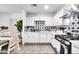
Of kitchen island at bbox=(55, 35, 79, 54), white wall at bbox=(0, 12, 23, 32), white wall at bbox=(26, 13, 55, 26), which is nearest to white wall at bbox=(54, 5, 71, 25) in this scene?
white wall at bbox=(26, 13, 55, 26)

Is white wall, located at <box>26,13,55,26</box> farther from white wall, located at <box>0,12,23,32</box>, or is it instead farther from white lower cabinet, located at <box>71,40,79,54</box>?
white lower cabinet, located at <box>71,40,79,54</box>

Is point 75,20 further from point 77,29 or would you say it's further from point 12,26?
point 12,26

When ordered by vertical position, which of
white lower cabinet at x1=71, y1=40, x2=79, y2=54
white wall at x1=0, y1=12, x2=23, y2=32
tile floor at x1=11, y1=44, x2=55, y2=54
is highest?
white wall at x1=0, y1=12, x2=23, y2=32

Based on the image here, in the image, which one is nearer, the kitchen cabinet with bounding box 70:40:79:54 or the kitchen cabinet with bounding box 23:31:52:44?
the kitchen cabinet with bounding box 70:40:79:54

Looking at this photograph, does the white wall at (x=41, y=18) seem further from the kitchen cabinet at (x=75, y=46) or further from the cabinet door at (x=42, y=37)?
the kitchen cabinet at (x=75, y=46)

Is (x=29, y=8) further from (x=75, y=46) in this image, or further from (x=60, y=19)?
(x=75, y=46)

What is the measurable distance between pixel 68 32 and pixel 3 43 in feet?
3.76

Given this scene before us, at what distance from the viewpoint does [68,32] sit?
1.75 meters

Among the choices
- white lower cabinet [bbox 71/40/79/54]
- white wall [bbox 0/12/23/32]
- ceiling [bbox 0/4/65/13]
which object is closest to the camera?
white lower cabinet [bbox 71/40/79/54]

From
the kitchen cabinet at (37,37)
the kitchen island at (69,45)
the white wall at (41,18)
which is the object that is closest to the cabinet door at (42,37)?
the kitchen cabinet at (37,37)

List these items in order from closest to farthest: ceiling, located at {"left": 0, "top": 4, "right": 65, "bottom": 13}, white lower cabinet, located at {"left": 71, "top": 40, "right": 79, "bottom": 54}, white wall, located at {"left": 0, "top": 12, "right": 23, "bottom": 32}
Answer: white lower cabinet, located at {"left": 71, "top": 40, "right": 79, "bottom": 54} < ceiling, located at {"left": 0, "top": 4, "right": 65, "bottom": 13} < white wall, located at {"left": 0, "top": 12, "right": 23, "bottom": 32}
